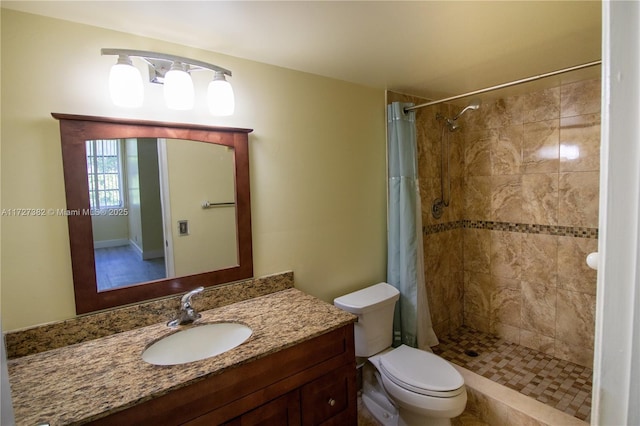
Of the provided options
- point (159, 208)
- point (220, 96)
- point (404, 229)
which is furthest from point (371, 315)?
point (220, 96)

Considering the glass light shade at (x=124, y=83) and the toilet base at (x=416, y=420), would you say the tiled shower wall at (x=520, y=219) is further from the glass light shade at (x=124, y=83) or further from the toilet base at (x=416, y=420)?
the glass light shade at (x=124, y=83)

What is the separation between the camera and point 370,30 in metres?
1.49

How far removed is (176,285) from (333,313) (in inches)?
30.6

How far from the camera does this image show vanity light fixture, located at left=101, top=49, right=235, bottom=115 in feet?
4.39

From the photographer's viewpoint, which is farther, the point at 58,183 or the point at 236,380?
the point at 58,183

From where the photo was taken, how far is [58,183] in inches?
51.9

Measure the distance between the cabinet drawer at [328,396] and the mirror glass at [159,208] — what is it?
2.47ft

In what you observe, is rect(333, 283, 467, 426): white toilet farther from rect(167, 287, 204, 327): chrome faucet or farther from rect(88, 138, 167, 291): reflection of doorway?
rect(88, 138, 167, 291): reflection of doorway

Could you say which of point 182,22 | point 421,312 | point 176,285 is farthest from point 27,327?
point 421,312

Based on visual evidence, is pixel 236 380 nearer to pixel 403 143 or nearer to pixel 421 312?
pixel 421 312

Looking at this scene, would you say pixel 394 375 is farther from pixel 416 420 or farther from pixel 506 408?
pixel 506 408

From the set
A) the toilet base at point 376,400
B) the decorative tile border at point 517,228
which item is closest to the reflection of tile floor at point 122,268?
the toilet base at point 376,400

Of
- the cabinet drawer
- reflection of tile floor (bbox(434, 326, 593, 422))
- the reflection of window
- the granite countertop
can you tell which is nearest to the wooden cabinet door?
the cabinet drawer

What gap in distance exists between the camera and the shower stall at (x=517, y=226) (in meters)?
2.43
